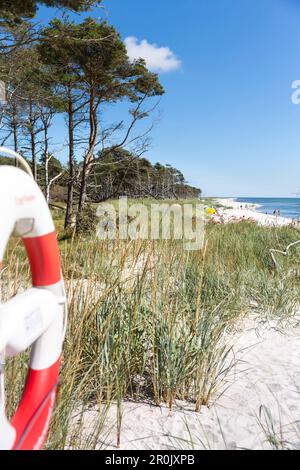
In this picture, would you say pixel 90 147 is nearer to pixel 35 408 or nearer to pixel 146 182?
pixel 35 408

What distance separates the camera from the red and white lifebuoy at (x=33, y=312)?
76 cm

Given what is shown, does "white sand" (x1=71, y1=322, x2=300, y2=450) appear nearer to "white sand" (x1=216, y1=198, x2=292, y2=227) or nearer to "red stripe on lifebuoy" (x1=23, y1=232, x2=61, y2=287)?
"red stripe on lifebuoy" (x1=23, y1=232, x2=61, y2=287)

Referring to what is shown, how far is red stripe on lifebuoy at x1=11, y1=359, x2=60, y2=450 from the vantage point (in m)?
0.85

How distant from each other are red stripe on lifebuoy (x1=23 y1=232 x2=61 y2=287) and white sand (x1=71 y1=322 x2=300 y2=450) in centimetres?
73

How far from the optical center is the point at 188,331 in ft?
5.86

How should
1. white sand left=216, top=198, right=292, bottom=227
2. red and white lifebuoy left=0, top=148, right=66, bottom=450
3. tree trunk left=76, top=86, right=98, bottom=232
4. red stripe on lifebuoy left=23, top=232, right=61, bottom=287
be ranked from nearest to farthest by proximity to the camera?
red and white lifebuoy left=0, top=148, right=66, bottom=450 < red stripe on lifebuoy left=23, top=232, right=61, bottom=287 < white sand left=216, top=198, right=292, bottom=227 < tree trunk left=76, top=86, right=98, bottom=232

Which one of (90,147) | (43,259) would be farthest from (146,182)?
(43,259)

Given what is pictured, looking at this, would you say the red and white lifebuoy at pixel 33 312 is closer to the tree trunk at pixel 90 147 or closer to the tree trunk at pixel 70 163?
the tree trunk at pixel 90 147

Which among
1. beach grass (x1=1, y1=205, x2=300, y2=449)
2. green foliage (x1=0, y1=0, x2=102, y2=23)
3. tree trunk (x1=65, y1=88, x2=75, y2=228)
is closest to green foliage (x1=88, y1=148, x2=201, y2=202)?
tree trunk (x1=65, y1=88, x2=75, y2=228)

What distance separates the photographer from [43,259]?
0.92 m

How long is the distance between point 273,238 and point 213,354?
418 centimetres

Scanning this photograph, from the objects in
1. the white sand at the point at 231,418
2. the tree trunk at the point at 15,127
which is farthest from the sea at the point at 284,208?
the tree trunk at the point at 15,127

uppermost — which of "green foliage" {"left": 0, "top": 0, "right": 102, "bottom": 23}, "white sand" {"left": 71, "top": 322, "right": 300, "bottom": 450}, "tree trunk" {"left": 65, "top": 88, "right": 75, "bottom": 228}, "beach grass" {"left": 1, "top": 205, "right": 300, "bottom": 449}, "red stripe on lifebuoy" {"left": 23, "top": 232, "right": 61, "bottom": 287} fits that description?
"green foliage" {"left": 0, "top": 0, "right": 102, "bottom": 23}
